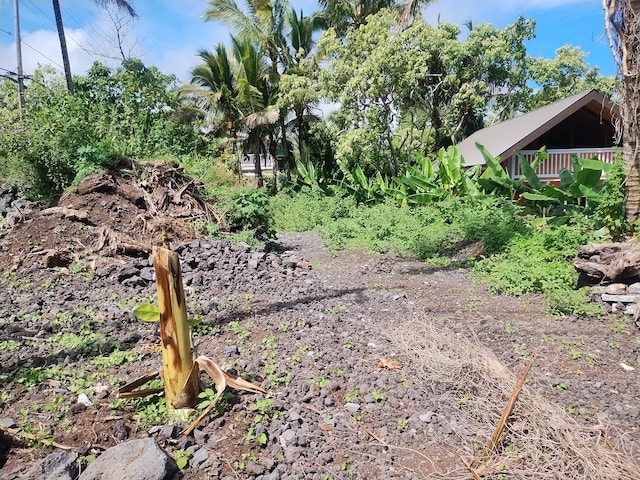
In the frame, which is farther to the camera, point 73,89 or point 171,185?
point 73,89

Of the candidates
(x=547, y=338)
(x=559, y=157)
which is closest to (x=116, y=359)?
(x=547, y=338)

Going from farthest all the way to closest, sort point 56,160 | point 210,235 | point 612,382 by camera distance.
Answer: point 56,160 → point 210,235 → point 612,382

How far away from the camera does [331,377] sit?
11.6ft

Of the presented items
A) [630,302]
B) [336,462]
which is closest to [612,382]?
[630,302]

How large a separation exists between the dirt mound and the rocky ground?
707 mm

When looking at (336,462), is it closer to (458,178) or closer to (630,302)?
(630,302)

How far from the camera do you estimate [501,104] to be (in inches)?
961

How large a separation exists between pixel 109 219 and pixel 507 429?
7576 millimetres

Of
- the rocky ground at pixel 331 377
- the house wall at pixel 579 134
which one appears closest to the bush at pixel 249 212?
the rocky ground at pixel 331 377

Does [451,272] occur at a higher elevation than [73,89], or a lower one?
lower

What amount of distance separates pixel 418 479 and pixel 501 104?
25100 mm

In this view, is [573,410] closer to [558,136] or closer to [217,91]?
[558,136]

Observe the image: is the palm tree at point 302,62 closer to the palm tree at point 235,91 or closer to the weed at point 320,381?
the palm tree at point 235,91

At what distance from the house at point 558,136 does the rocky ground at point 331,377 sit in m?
8.58
